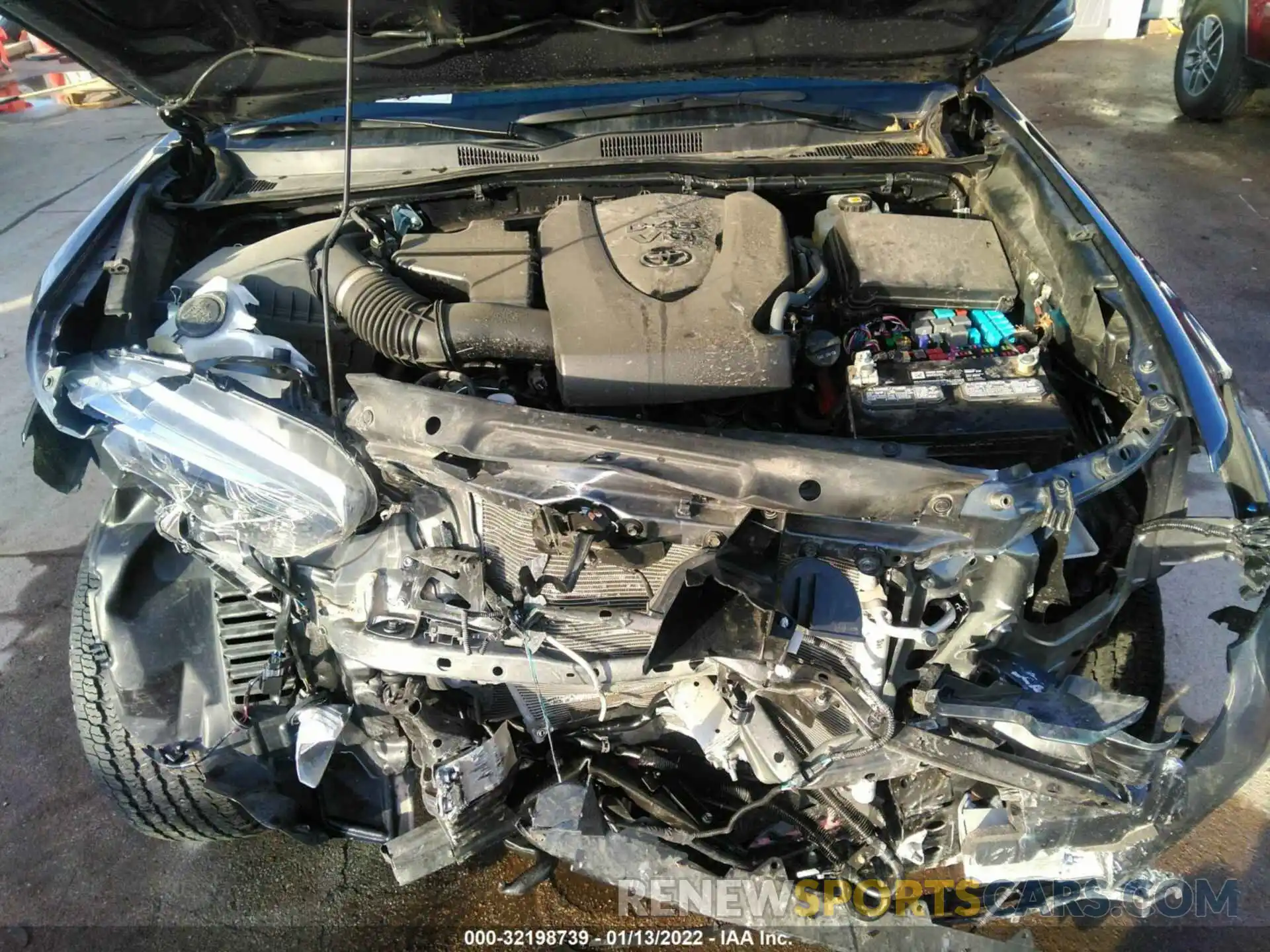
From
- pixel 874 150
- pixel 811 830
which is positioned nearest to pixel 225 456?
pixel 811 830

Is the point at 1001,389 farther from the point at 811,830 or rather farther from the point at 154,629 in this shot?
the point at 154,629

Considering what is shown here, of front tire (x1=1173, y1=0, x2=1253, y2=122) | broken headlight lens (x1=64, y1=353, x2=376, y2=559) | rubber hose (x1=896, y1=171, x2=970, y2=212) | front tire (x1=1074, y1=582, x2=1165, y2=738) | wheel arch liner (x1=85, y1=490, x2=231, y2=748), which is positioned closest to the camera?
broken headlight lens (x1=64, y1=353, x2=376, y2=559)

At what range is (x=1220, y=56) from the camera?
18.4 feet

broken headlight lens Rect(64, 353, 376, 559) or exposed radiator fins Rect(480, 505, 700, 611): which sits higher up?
broken headlight lens Rect(64, 353, 376, 559)

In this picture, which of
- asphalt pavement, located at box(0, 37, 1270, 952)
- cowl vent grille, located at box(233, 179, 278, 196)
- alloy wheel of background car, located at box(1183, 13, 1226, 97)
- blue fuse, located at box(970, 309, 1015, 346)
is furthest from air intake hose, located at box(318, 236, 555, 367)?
alloy wheel of background car, located at box(1183, 13, 1226, 97)

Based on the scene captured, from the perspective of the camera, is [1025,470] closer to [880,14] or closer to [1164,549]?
[1164,549]

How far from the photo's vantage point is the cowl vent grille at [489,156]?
7.22ft

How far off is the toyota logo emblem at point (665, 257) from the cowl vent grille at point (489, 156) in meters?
0.65

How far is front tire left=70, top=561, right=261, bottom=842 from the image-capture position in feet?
6.22

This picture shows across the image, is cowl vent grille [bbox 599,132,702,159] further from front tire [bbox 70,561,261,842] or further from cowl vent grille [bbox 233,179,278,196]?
front tire [bbox 70,561,261,842]

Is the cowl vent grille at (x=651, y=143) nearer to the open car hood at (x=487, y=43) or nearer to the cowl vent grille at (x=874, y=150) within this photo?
the open car hood at (x=487, y=43)

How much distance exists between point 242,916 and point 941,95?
113 inches

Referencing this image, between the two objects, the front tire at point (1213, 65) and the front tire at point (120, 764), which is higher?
the front tire at point (1213, 65)

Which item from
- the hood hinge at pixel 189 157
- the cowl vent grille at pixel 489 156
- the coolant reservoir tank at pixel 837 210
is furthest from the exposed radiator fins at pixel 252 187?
the coolant reservoir tank at pixel 837 210
